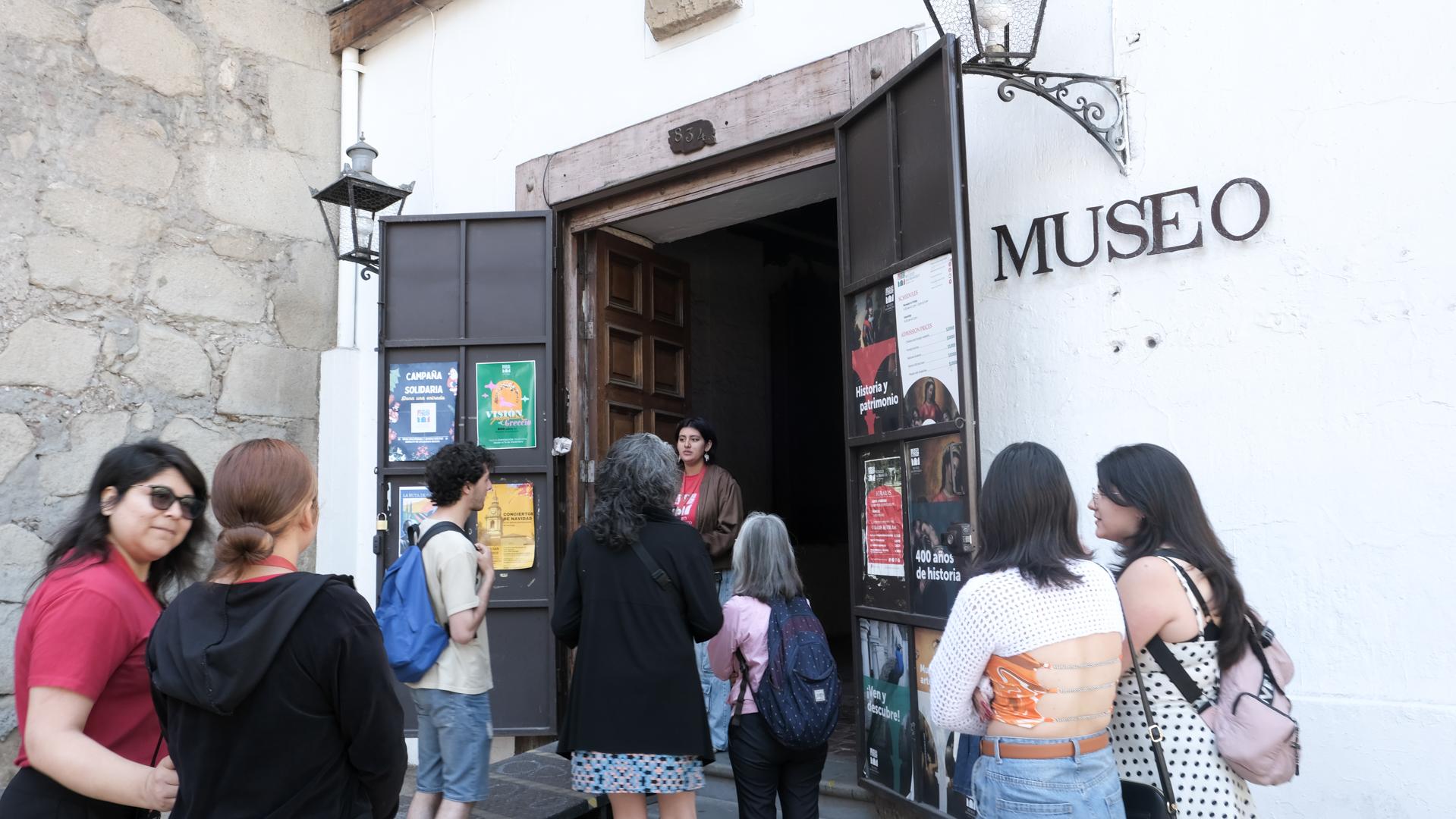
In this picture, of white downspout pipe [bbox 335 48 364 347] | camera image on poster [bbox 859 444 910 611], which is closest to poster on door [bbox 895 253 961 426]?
camera image on poster [bbox 859 444 910 611]

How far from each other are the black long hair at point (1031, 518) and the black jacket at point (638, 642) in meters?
1.10

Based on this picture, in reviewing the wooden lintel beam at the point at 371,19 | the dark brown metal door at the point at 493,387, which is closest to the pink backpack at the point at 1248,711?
the dark brown metal door at the point at 493,387

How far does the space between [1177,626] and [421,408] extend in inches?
166

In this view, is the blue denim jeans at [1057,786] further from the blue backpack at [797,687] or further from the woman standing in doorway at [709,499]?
the woman standing in doorway at [709,499]

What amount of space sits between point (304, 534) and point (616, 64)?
3.90 metres

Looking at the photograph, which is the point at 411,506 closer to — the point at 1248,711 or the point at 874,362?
the point at 874,362

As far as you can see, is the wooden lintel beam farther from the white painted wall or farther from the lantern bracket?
the lantern bracket

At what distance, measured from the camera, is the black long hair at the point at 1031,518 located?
225cm

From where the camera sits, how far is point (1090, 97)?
3688mm

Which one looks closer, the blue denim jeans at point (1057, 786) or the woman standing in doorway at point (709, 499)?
the blue denim jeans at point (1057, 786)

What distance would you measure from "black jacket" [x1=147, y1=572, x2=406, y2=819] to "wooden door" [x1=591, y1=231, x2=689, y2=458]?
12.4 ft

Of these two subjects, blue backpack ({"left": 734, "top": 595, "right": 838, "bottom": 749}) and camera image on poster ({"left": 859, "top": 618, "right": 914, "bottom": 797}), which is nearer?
blue backpack ({"left": 734, "top": 595, "right": 838, "bottom": 749})

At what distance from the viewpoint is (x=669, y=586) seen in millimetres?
3135

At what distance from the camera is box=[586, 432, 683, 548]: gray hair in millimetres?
3154
